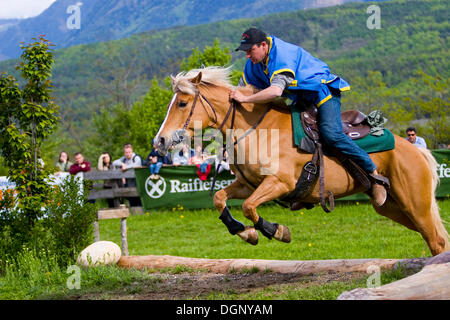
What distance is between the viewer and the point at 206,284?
6426 mm

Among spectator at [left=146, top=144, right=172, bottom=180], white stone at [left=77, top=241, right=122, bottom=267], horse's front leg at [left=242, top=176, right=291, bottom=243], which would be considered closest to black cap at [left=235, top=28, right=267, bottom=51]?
horse's front leg at [left=242, top=176, right=291, bottom=243]

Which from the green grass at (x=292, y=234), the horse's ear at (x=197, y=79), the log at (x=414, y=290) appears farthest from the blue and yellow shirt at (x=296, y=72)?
the green grass at (x=292, y=234)

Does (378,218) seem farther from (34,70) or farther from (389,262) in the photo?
(34,70)

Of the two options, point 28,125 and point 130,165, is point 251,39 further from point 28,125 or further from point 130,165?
point 130,165

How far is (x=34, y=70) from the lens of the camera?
25.1ft

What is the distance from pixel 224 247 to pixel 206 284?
4.16m

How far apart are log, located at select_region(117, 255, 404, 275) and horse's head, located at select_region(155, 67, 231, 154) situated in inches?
90.0

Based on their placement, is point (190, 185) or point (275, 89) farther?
point (190, 185)

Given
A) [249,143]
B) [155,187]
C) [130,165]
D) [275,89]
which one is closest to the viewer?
[275,89]

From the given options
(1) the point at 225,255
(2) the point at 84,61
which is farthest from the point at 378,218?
(2) the point at 84,61

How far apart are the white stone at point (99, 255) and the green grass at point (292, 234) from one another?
8.58 ft

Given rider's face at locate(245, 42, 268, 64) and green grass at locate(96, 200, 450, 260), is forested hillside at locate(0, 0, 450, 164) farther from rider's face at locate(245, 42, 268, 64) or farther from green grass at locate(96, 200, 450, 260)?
rider's face at locate(245, 42, 268, 64)

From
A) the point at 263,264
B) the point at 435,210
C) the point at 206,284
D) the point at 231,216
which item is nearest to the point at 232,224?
the point at 231,216
